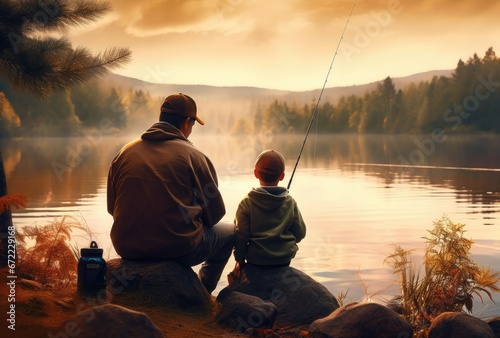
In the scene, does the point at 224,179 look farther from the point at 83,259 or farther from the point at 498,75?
the point at 498,75

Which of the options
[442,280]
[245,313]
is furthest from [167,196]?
[442,280]

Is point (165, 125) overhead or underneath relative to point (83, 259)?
overhead

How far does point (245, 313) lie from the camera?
607 cm

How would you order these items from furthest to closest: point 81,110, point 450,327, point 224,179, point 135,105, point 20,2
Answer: point 135,105
point 81,110
point 224,179
point 20,2
point 450,327

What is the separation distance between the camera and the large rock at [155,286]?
6.30 m

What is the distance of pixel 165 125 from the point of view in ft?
21.6

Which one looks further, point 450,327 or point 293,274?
point 293,274

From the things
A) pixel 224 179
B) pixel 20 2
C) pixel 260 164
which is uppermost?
pixel 20 2

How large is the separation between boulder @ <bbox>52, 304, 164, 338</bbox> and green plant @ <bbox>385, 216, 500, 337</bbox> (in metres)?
2.84

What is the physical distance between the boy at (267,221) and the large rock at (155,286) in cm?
58

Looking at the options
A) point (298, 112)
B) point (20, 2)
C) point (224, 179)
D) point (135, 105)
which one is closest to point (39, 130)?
point (135, 105)

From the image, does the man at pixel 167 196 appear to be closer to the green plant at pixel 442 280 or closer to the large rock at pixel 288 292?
Result: the large rock at pixel 288 292

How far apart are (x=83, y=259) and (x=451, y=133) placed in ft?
333

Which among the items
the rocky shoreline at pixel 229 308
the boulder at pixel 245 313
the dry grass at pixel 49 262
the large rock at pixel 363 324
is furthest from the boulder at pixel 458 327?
the dry grass at pixel 49 262
